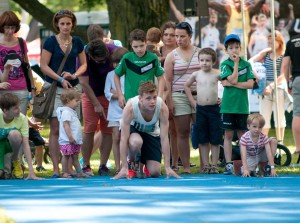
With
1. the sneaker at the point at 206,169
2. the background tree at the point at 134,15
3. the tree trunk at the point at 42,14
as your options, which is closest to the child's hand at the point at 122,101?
the sneaker at the point at 206,169

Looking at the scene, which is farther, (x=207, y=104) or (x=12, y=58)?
(x=207, y=104)

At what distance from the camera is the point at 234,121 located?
16.4m

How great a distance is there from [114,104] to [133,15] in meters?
10.1

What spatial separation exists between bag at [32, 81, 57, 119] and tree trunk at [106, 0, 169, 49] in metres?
9.87

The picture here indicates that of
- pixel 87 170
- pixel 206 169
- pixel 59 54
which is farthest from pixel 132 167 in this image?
pixel 59 54

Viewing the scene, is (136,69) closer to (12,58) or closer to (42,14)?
(12,58)

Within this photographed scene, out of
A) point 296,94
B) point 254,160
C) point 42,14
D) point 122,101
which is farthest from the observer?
point 42,14

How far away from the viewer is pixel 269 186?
532 inches

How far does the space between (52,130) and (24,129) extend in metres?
0.62

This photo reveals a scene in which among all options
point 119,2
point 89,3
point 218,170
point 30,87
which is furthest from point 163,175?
point 89,3

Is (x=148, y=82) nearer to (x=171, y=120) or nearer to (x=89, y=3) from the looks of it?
(x=171, y=120)

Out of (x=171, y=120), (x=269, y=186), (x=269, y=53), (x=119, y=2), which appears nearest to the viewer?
(x=269, y=186)

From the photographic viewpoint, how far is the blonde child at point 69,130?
15.7 meters

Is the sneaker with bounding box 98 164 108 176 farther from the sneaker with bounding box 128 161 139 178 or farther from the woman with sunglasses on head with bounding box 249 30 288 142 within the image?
the woman with sunglasses on head with bounding box 249 30 288 142
